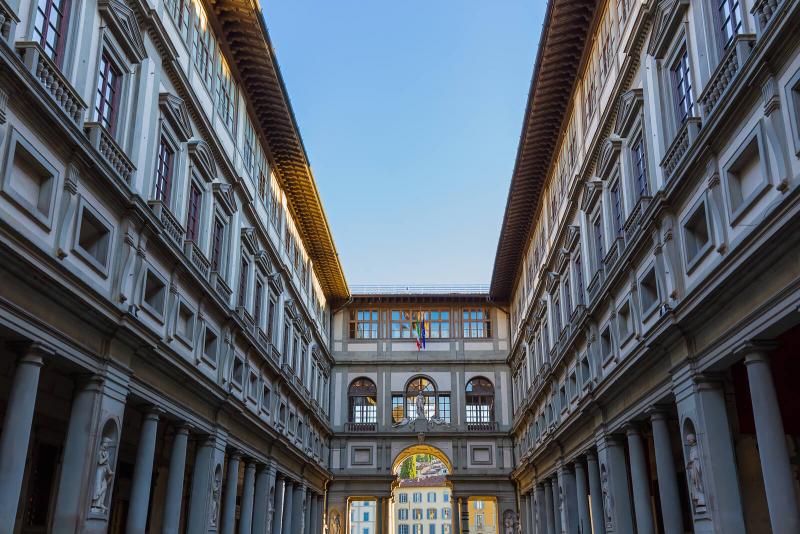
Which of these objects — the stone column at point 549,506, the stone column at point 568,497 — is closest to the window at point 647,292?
the stone column at point 568,497

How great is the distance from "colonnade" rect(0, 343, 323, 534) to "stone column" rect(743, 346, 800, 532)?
13.6m

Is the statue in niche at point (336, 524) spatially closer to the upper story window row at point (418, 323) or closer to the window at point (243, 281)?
the upper story window row at point (418, 323)

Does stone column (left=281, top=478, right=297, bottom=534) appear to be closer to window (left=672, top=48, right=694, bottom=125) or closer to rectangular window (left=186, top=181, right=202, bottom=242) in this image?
rectangular window (left=186, top=181, right=202, bottom=242)

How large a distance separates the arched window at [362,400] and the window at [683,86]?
3983cm

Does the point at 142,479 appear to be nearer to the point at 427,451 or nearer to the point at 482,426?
the point at 427,451

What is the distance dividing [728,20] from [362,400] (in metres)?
44.0

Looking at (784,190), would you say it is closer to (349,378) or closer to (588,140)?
(588,140)

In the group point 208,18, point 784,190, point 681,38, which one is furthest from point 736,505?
point 208,18

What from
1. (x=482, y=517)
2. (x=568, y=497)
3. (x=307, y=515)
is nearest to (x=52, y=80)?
(x=568, y=497)

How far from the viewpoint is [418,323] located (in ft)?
192

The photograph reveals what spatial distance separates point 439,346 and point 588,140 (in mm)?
30821

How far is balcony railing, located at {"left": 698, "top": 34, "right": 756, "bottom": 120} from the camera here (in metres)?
15.6

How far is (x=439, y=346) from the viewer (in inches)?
2299

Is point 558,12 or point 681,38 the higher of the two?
point 558,12
